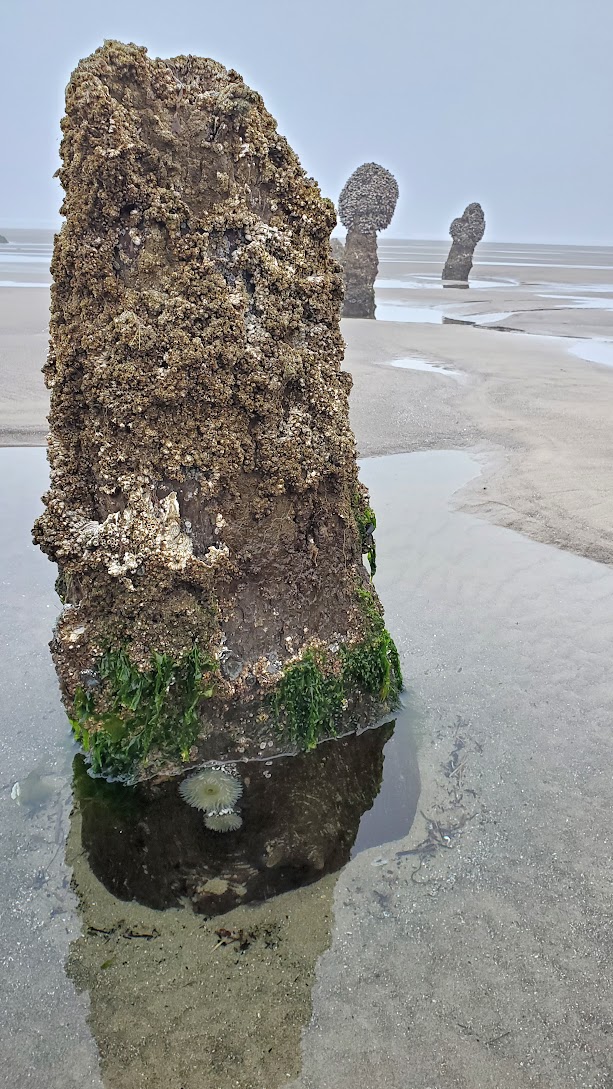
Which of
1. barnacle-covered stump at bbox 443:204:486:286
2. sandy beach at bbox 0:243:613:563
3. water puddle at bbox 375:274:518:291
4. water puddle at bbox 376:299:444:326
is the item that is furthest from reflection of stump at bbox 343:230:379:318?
barnacle-covered stump at bbox 443:204:486:286

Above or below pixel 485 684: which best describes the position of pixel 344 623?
above

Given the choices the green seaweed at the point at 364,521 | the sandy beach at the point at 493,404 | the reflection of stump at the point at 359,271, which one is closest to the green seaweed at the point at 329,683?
the green seaweed at the point at 364,521

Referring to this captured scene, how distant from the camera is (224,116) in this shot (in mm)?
2641

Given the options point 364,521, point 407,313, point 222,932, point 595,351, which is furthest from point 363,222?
point 222,932

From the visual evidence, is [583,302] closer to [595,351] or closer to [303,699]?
[595,351]

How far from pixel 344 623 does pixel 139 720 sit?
97cm

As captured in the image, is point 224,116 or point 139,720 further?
point 139,720

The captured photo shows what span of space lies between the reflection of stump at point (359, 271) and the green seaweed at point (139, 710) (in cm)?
1621

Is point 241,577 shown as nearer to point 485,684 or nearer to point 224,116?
point 485,684

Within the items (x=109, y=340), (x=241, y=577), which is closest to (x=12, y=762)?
(x=241, y=577)

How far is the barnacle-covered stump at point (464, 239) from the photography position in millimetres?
27328

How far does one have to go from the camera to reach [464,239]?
28953 mm

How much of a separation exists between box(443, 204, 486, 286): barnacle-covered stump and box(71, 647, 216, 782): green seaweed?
90.8 feet

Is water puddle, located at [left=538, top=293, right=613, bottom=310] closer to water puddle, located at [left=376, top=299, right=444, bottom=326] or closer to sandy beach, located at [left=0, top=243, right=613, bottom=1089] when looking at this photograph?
water puddle, located at [left=376, top=299, right=444, bottom=326]
